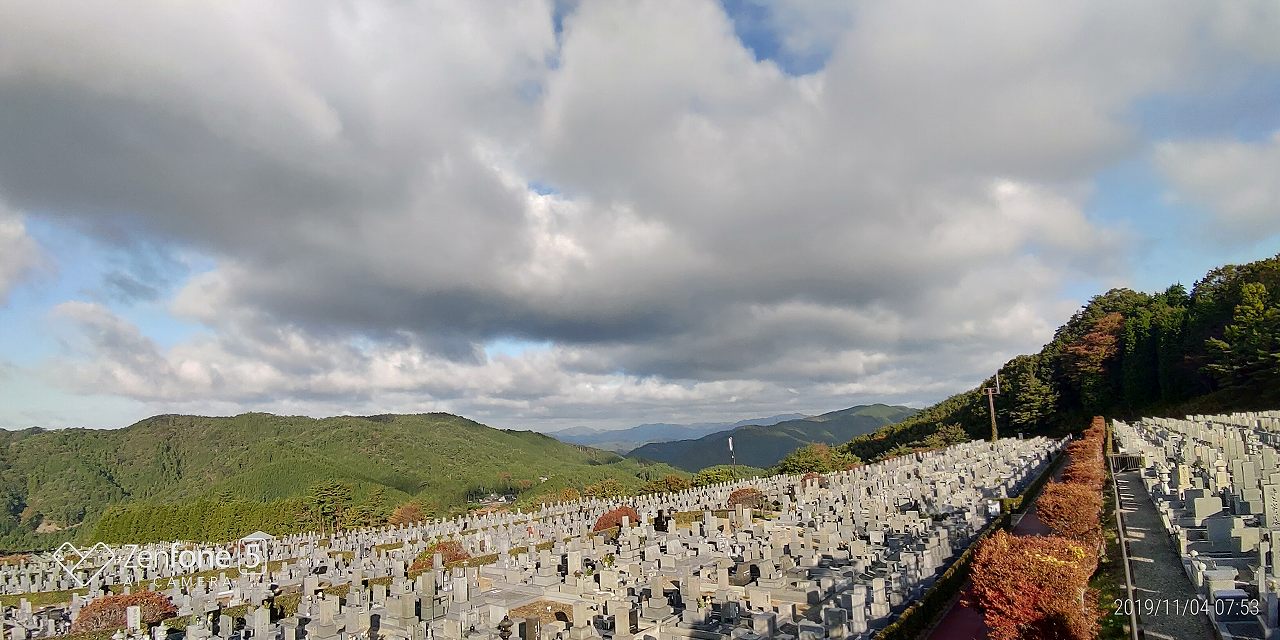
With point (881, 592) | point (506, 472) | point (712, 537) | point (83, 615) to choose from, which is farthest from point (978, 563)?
point (506, 472)

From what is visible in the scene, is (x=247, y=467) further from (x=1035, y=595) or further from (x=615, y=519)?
(x=1035, y=595)

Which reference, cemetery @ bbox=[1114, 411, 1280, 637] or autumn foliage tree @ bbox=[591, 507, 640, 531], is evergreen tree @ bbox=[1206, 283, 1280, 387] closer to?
cemetery @ bbox=[1114, 411, 1280, 637]

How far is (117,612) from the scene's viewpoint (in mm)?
17594

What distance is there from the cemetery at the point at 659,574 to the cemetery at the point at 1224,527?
2.5 inches

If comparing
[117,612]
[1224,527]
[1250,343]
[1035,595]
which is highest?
[1250,343]

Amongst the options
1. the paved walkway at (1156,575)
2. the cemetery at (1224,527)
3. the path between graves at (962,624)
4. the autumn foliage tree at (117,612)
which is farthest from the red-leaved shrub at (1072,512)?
the autumn foliage tree at (117,612)

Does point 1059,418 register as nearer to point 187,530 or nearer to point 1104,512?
point 1104,512

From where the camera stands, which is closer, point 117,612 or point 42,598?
point 117,612

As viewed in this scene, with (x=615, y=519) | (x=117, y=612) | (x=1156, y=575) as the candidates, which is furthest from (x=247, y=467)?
(x=1156, y=575)

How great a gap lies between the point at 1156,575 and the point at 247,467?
123573mm

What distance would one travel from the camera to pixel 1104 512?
17734 millimetres

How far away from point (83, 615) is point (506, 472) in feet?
313
